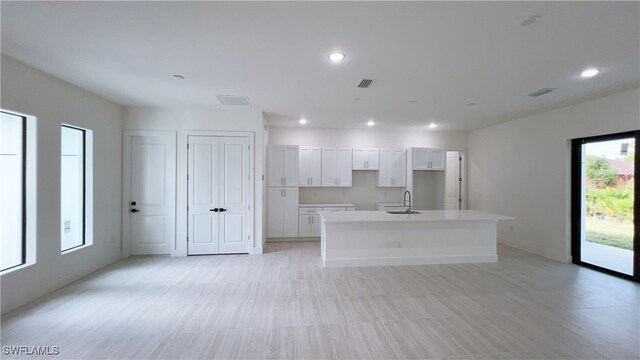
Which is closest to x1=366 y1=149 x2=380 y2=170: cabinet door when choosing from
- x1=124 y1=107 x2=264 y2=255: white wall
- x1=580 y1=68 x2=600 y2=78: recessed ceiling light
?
x1=124 y1=107 x2=264 y2=255: white wall

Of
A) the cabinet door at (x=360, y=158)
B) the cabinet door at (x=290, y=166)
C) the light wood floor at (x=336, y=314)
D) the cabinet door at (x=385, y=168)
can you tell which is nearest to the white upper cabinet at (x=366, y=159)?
the cabinet door at (x=360, y=158)

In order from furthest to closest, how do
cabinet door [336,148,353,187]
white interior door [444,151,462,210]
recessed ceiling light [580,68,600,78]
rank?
white interior door [444,151,462,210], cabinet door [336,148,353,187], recessed ceiling light [580,68,600,78]

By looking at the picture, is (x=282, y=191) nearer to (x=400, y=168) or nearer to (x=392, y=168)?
(x=392, y=168)

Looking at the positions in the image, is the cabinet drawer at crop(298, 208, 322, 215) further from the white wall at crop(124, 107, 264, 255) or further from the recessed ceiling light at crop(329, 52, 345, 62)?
the recessed ceiling light at crop(329, 52, 345, 62)

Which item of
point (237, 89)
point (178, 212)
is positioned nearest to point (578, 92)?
point (237, 89)

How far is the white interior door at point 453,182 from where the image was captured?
711 cm

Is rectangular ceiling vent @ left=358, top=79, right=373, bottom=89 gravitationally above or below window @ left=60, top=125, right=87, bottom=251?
above

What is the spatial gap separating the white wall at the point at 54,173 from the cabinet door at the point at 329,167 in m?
4.05

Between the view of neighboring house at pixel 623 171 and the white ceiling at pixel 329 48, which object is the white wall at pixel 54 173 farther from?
the view of neighboring house at pixel 623 171

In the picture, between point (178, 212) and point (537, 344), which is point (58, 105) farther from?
point (537, 344)

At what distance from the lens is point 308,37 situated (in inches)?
92.0

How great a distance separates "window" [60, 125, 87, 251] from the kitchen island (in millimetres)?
3681

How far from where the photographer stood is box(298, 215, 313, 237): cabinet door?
599cm

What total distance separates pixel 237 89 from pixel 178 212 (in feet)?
8.53
